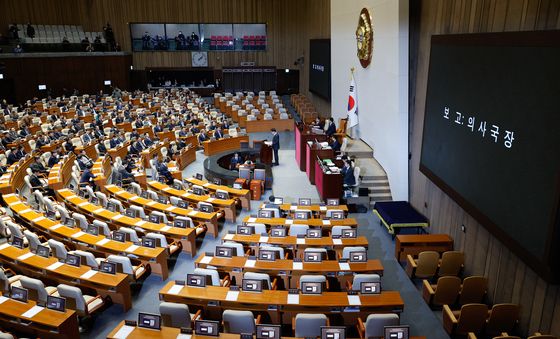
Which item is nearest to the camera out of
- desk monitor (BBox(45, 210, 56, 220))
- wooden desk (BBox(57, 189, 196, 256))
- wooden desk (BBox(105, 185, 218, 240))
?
wooden desk (BBox(57, 189, 196, 256))

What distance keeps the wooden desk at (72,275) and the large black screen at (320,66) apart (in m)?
18.3

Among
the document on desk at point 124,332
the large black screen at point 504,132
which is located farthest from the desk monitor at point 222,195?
the document on desk at point 124,332

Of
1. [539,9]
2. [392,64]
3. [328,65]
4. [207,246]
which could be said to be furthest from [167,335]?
[328,65]

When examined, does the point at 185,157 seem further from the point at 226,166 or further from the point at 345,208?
the point at 345,208

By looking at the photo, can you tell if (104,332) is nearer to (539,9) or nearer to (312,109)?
(539,9)

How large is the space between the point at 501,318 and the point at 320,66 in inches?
843

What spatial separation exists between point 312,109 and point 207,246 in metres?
18.7

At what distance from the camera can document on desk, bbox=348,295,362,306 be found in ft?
23.8

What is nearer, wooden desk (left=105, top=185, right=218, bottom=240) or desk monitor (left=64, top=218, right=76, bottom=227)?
desk monitor (left=64, top=218, right=76, bottom=227)

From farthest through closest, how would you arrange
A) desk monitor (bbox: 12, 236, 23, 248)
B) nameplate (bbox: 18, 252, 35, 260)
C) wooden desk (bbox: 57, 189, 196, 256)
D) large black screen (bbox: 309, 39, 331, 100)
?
large black screen (bbox: 309, 39, 331, 100), wooden desk (bbox: 57, 189, 196, 256), desk monitor (bbox: 12, 236, 23, 248), nameplate (bbox: 18, 252, 35, 260)

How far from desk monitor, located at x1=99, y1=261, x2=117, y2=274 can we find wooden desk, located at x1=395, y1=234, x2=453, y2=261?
20.6 feet

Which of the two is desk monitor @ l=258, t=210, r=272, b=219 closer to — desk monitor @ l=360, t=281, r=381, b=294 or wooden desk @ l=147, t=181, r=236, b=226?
wooden desk @ l=147, t=181, r=236, b=226

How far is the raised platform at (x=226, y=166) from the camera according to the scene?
1597cm

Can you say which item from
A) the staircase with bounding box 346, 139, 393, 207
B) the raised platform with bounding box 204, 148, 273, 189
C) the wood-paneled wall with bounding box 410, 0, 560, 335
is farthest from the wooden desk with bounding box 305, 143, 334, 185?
the wood-paneled wall with bounding box 410, 0, 560, 335
